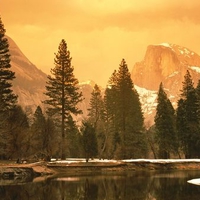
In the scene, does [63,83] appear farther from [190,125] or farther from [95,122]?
[190,125]

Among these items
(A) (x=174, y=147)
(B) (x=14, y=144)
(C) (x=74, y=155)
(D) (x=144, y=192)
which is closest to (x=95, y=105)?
(C) (x=74, y=155)

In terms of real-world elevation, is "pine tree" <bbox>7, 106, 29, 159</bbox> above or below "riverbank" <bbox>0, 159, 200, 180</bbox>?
above

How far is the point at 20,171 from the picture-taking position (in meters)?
36.4

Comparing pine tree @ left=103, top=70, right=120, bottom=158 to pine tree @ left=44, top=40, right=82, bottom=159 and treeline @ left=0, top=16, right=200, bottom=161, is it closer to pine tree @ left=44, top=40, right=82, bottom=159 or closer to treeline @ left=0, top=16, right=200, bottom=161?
A: treeline @ left=0, top=16, right=200, bottom=161

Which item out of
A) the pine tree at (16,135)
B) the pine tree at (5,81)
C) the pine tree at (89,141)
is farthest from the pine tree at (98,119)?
the pine tree at (5,81)

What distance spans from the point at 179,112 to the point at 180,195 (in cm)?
4795

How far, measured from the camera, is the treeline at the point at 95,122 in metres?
51.9

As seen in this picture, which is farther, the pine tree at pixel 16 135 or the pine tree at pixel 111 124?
the pine tree at pixel 111 124

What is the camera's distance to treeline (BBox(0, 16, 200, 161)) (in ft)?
170

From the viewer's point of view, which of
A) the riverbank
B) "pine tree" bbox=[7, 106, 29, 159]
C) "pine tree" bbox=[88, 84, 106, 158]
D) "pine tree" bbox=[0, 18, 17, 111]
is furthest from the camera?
"pine tree" bbox=[88, 84, 106, 158]

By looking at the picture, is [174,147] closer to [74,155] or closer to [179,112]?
[179,112]

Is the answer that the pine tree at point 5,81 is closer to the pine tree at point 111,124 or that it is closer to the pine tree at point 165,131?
the pine tree at point 111,124

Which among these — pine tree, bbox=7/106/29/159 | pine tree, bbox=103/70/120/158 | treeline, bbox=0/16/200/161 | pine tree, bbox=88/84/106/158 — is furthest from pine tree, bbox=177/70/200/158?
pine tree, bbox=7/106/29/159

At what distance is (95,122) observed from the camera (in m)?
72.5
